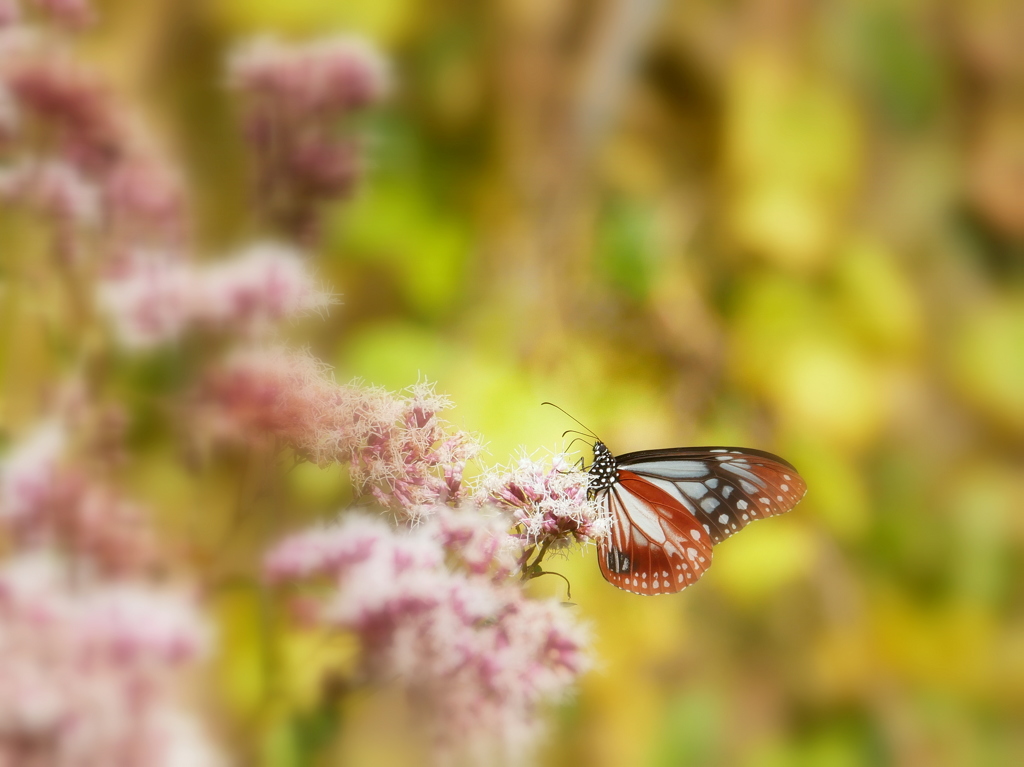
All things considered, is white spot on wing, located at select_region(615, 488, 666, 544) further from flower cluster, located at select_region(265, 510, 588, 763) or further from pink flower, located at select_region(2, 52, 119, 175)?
pink flower, located at select_region(2, 52, 119, 175)

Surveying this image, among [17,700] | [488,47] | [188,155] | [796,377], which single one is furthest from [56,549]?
[796,377]

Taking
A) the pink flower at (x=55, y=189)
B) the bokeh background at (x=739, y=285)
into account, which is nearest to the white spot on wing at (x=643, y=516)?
the bokeh background at (x=739, y=285)

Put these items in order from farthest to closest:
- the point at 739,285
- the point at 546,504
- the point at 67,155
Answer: the point at 739,285, the point at 67,155, the point at 546,504

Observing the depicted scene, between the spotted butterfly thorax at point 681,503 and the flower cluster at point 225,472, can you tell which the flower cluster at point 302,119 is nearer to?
the flower cluster at point 225,472

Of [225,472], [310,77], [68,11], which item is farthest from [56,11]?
[225,472]

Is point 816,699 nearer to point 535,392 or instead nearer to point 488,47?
point 535,392

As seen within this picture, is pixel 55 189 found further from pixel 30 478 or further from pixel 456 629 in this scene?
pixel 456 629
